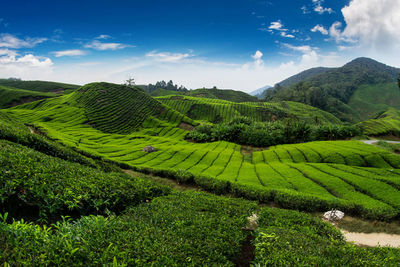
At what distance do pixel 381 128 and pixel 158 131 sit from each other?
6340 cm

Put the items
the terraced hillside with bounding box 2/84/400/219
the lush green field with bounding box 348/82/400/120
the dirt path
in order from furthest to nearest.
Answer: the lush green field with bounding box 348/82/400/120, the terraced hillside with bounding box 2/84/400/219, the dirt path

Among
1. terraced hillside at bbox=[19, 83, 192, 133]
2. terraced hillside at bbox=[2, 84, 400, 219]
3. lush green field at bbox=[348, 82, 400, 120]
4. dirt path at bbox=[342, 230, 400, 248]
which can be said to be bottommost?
dirt path at bbox=[342, 230, 400, 248]

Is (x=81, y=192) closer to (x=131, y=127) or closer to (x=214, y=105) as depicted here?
(x=131, y=127)

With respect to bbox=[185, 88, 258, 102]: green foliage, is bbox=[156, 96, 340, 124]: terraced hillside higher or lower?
lower

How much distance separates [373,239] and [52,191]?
15784 millimetres

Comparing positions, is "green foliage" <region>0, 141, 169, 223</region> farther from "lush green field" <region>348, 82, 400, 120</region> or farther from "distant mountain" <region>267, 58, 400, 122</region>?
"lush green field" <region>348, 82, 400, 120</region>

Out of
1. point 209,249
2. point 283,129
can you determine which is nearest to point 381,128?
point 283,129

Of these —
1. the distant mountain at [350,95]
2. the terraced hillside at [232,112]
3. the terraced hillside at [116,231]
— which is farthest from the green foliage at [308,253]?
the distant mountain at [350,95]

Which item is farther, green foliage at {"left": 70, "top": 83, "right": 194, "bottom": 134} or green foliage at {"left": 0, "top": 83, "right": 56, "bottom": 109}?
green foliage at {"left": 0, "top": 83, "right": 56, "bottom": 109}

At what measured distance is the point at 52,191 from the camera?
19.6 feet

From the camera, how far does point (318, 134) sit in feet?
130

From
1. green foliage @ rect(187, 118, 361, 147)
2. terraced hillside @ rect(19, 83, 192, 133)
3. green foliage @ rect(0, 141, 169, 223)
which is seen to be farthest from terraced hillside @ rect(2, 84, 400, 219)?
terraced hillside @ rect(19, 83, 192, 133)

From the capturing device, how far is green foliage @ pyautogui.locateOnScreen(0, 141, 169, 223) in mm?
5512

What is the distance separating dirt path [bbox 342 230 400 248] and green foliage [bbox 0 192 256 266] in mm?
7732
